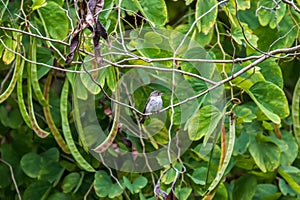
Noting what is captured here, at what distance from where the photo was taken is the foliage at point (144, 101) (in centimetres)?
140

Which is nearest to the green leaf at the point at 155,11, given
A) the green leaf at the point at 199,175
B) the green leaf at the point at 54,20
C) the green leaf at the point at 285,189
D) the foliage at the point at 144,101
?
Result: the foliage at the point at 144,101

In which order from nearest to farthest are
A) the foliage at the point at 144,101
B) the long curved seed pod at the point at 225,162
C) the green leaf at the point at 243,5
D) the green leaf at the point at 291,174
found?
the long curved seed pod at the point at 225,162 → the foliage at the point at 144,101 → the green leaf at the point at 243,5 → the green leaf at the point at 291,174

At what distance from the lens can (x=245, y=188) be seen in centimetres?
173

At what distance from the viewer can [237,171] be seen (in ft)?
6.09

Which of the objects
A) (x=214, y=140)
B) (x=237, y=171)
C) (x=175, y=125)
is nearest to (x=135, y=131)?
(x=175, y=125)

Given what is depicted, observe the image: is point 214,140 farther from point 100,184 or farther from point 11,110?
point 11,110

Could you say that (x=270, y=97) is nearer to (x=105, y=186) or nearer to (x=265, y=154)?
(x=265, y=154)

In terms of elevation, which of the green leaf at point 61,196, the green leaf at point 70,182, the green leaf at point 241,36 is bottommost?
the green leaf at point 61,196

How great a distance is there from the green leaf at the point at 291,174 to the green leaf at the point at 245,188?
91 mm

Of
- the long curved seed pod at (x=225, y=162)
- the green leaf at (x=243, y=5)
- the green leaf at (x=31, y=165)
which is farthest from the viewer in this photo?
the green leaf at (x=31, y=165)

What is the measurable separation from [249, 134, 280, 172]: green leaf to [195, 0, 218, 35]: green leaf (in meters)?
0.35

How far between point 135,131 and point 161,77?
A: 0.57ft

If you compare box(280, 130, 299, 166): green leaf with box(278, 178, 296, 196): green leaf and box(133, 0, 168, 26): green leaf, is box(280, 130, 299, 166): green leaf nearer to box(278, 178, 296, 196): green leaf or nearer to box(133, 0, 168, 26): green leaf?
box(278, 178, 296, 196): green leaf

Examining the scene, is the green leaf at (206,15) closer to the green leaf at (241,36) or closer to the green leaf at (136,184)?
the green leaf at (241,36)
